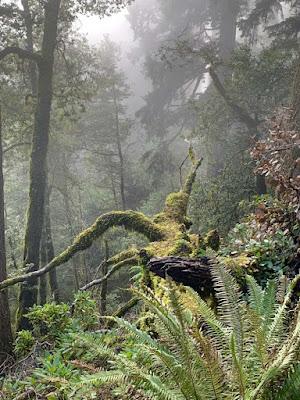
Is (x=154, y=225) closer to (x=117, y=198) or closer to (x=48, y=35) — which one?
(x=48, y=35)

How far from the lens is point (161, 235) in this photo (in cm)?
517

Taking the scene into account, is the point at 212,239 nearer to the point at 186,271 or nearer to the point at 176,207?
the point at 186,271

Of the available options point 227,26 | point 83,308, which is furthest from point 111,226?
point 227,26

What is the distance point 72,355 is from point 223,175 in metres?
10.6

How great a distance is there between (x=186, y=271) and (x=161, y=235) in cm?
186

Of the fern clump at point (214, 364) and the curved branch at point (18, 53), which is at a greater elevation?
the curved branch at point (18, 53)

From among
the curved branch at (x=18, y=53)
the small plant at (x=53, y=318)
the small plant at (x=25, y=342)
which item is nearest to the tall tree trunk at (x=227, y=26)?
the curved branch at (x=18, y=53)

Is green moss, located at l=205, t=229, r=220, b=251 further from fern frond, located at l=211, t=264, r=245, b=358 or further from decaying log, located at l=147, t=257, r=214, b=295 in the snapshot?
fern frond, located at l=211, t=264, r=245, b=358

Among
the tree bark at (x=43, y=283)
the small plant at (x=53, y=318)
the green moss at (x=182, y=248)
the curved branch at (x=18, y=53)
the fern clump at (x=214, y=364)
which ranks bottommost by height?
the tree bark at (x=43, y=283)

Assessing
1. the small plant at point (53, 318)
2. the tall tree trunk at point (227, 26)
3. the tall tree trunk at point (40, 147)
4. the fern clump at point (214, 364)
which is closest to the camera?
the fern clump at point (214, 364)

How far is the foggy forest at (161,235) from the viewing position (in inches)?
77.0

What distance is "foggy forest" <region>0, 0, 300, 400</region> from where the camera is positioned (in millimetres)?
1955

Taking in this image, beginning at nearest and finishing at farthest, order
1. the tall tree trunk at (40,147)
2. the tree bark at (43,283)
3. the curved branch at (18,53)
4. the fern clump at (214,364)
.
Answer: the fern clump at (214,364)
the curved branch at (18,53)
the tall tree trunk at (40,147)
the tree bark at (43,283)

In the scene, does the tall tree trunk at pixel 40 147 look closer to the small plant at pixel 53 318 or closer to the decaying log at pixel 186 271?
the small plant at pixel 53 318
